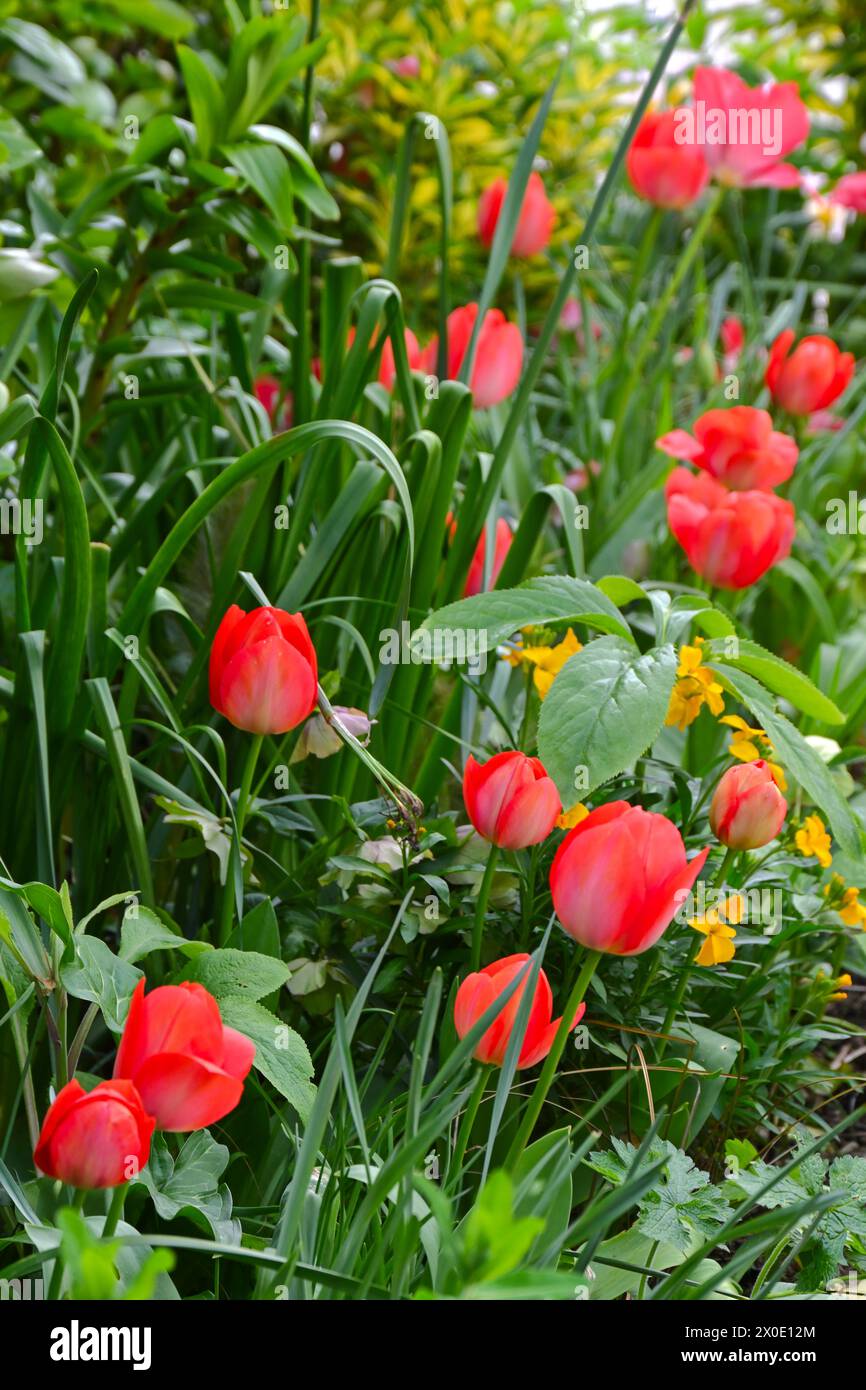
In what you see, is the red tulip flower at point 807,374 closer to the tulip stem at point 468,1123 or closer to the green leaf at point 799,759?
the green leaf at point 799,759

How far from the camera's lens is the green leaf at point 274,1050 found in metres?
0.74

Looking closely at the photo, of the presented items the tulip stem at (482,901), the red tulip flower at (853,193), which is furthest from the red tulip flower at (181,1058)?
the red tulip flower at (853,193)

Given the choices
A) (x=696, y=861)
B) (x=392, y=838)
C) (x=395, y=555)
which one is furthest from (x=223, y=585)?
(x=696, y=861)

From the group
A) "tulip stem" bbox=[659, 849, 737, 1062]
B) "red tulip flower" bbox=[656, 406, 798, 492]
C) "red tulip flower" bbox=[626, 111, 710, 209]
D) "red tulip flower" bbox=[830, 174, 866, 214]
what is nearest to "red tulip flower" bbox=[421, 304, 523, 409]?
"red tulip flower" bbox=[656, 406, 798, 492]

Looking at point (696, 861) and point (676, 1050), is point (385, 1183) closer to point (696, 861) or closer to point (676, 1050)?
point (696, 861)

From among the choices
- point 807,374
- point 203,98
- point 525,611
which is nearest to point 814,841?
point 525,611

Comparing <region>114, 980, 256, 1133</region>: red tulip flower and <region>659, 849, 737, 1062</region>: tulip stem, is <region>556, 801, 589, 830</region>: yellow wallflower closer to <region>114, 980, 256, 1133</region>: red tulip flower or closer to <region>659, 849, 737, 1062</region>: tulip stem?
<region>659, 849, 737, 1062</region>: tulip stem

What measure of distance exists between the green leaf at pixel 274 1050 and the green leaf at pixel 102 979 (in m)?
0.06

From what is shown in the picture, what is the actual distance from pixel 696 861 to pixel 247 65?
3.28 feet

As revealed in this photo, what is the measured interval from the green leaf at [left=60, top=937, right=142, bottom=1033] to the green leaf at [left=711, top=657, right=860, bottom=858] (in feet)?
1.46

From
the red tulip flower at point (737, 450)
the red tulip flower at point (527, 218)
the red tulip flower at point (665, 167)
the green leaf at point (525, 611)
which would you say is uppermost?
the red tulip flower at point (665, 167)

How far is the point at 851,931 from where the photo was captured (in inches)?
46.9

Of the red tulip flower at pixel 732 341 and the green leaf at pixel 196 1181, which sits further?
the red tulip flower at pixel 732 341

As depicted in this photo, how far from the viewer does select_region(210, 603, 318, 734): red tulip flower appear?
0.81 m
